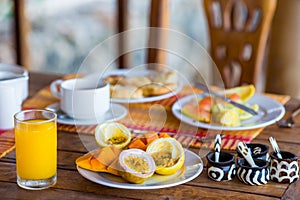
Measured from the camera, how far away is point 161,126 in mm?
1645

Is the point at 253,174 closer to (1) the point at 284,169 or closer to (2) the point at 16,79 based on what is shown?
(1) the point at 284,169

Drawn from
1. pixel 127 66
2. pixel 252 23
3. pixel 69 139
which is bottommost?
pixel 127 66

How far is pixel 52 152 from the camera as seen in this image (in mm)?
1263

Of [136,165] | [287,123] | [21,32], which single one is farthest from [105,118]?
[21,32]

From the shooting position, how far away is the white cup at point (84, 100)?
1593 millimetres

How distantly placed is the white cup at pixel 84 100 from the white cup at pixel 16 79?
0.11 m

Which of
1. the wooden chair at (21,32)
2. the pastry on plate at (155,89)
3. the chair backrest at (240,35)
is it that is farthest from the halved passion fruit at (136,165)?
the wooden chair at (21,32)

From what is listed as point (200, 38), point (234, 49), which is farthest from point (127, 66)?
point (234, 49)

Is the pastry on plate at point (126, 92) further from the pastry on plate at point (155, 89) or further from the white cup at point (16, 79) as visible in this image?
the white cup at point (16, 79)

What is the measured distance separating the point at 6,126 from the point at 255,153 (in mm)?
687

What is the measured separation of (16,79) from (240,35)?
109 centimetres

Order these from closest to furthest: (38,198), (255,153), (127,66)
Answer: (38,198)
(255,153)
(127,66)

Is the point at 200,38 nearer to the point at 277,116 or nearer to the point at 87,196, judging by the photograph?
the point at 277,116

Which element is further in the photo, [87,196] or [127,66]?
[127,66]
